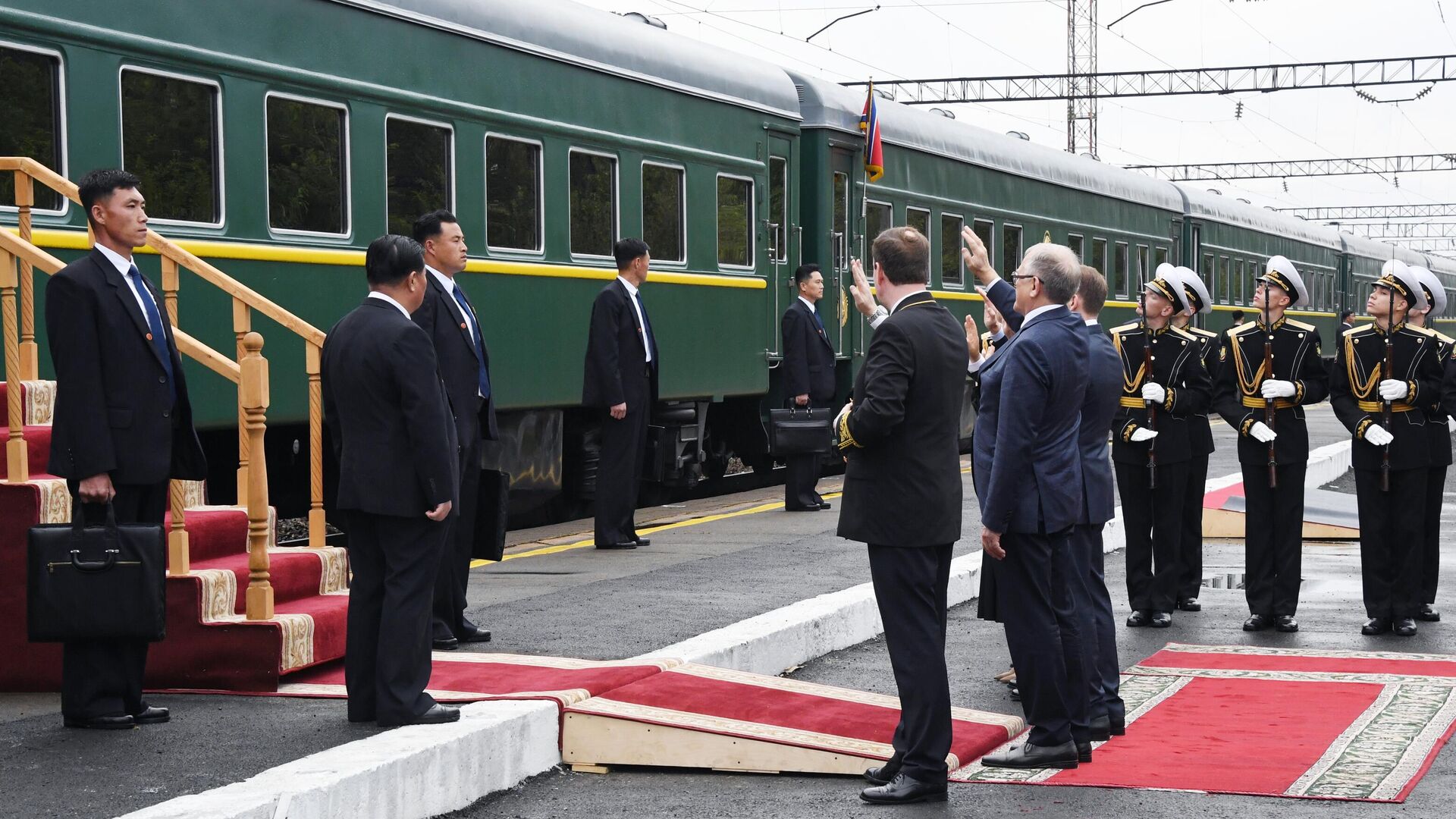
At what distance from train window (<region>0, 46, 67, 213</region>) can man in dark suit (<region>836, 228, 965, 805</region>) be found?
417 cm

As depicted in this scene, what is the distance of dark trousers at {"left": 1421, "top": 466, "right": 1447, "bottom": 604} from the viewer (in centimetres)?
925

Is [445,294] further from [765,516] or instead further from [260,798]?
[765,516]

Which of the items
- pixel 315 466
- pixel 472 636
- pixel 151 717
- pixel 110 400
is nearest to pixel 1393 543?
pixel 472 636

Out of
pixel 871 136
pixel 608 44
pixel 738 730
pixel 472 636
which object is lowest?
pixel 738 730

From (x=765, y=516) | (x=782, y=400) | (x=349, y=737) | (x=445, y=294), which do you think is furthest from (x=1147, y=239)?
(x=349, y=737)

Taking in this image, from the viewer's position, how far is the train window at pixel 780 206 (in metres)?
15.4

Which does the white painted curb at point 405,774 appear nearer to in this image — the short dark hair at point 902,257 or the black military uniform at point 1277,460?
the short dark hair at point 902,257

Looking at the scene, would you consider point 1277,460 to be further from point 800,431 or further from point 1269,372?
point 800,431

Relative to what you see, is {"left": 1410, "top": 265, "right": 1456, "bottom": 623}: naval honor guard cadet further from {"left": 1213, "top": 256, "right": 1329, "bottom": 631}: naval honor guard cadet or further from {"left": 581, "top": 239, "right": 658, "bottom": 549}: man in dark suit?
{"left": 581, "top": 239, "right": 658, "bottom": 549}: man in dark suit

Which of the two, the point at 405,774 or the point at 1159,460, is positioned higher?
the point at 1159,460

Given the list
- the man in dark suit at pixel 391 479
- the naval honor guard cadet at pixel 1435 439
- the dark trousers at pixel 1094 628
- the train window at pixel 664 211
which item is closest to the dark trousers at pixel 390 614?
the man in dark suit at pixel 391 479

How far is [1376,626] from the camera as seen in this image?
356 inches

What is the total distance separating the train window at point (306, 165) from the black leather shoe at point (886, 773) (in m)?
5.05

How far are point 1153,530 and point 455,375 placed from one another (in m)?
3.66
